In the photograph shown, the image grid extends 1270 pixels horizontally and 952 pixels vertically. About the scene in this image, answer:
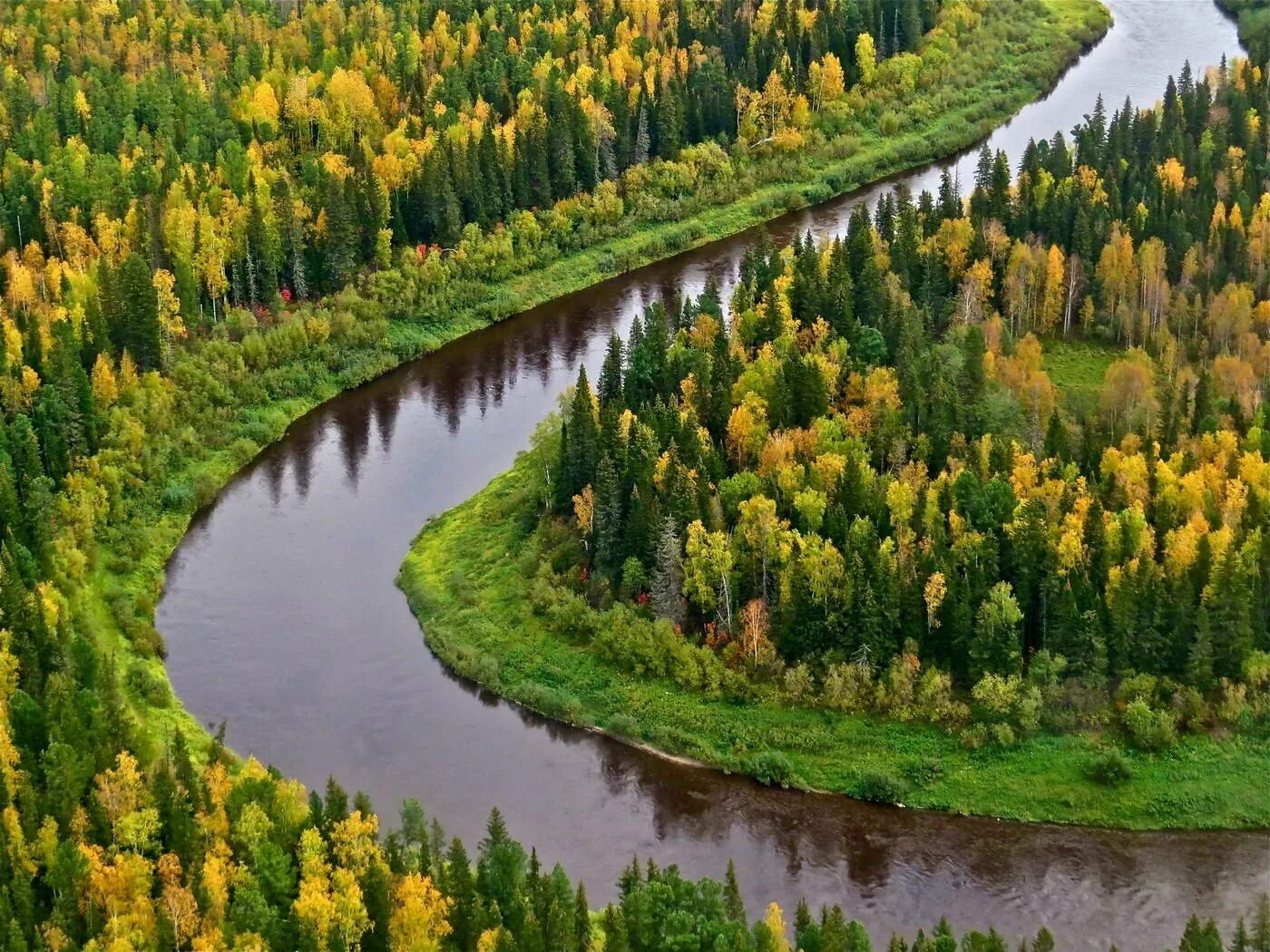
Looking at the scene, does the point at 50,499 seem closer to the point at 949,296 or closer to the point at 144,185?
the point at 144,185

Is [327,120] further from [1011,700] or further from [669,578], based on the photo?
[1011,700]

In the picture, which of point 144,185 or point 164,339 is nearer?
point 164,339

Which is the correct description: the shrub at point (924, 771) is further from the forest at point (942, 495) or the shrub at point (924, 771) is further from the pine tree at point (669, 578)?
the pine tree at point (669, 578)

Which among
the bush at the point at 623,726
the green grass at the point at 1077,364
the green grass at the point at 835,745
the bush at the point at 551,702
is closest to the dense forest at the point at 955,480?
the green grass at the point at 1077,364

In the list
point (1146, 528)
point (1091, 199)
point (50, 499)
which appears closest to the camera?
point (1146, 528)

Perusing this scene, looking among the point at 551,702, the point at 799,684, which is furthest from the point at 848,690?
the point at 551,702

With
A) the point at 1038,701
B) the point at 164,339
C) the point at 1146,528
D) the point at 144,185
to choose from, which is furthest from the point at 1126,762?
the point at 144,185
